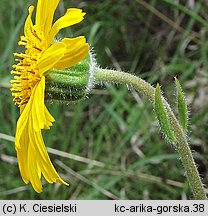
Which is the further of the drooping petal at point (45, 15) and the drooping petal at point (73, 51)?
the drooping petal at point (45, 15)

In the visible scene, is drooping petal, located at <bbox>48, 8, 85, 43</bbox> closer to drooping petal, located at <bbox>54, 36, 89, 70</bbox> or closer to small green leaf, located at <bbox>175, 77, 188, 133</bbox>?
drooping petal, located at <bbox>54, 36, 89, 70</bbox>

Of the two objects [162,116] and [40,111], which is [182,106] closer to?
[162,116]

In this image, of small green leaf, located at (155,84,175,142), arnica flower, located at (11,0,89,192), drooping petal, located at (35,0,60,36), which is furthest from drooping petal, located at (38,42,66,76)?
small green leaf, located at (155,84,175,142)

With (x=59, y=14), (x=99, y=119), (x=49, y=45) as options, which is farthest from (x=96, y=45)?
(x=49, y=45)

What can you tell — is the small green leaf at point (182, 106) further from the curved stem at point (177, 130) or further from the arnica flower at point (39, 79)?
the arnica flower at point (39, 79)

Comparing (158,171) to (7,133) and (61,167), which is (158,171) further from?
(7,133)

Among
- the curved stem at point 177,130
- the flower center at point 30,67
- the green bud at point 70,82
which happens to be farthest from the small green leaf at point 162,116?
the flower center at point 30,67
